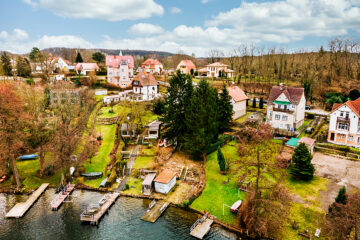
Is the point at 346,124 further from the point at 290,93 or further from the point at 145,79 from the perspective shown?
the point at 145,79

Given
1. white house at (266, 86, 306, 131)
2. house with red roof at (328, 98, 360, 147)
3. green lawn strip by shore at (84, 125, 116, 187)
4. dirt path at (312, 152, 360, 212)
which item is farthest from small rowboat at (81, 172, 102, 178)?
house with red roof at (328, 98, 360, 147)

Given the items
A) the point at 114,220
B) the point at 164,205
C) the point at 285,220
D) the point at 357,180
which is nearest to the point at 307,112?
the point at 357,180

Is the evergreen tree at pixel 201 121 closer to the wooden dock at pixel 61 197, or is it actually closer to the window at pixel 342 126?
the wooden dock at pixel 61 197

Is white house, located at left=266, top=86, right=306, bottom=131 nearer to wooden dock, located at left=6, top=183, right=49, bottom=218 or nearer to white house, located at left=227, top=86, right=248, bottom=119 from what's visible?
white house, located at left=227, top=86, right=248, bottom=119

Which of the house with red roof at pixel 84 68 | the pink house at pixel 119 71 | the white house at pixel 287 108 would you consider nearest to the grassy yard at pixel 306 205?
the white house at pixel 287 108

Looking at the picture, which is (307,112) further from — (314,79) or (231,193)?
(231,193)

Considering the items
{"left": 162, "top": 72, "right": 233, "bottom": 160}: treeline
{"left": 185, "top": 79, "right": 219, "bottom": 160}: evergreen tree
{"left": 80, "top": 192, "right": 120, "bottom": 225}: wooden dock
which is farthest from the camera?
{"left": 162, "top": 72, "right": 233, "bottom": 160}: treeline
